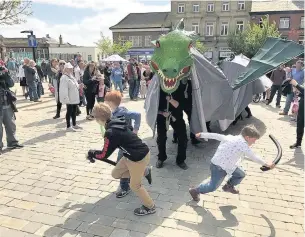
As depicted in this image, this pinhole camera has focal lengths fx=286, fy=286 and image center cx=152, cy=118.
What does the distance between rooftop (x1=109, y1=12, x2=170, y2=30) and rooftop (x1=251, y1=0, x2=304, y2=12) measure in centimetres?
1346

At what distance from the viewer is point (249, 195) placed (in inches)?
163

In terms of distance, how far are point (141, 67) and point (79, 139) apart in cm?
814

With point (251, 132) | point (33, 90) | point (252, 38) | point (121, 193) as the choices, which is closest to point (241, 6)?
point (252, 38)

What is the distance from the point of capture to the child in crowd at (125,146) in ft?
10.4

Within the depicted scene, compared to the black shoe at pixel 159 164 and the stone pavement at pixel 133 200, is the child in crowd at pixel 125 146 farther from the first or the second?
the black shoe at pixel 159 164

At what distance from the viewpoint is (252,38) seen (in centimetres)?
3419

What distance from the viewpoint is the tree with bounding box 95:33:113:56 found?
45016mm

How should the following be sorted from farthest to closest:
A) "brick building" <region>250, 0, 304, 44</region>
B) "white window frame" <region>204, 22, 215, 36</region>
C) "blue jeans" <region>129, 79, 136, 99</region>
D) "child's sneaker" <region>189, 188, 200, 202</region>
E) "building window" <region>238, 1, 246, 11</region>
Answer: "white window frame" <region>204, 22, 215, 36</region> < "building window" <region>238, 1, 246, 11</region> < "brick building" <region>250, 0, 304, 44</region> < "blue jeans" <region>129, 79, 136, 99</region> < "child's sneaker" <region>189, 188, 200, 202</region>

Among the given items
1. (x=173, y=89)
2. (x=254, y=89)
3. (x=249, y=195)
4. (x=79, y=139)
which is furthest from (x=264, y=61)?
(x=79, y=139)

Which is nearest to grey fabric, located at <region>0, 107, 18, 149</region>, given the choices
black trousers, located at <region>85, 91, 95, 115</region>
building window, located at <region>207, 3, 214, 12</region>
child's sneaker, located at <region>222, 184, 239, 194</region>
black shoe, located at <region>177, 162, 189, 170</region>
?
black trousers, located at <region>85, 91, 95, 115</region>

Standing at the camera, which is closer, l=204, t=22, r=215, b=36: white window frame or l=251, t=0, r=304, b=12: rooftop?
l=251, t=0, r=304, b=12: rooftop

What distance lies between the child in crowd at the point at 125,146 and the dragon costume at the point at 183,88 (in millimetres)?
1505

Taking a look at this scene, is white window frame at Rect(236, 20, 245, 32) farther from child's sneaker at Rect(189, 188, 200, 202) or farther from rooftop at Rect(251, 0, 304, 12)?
child's sneaker at Rect(189, 188, 200, 202)

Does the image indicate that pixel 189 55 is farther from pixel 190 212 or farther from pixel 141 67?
pixel 141 67
